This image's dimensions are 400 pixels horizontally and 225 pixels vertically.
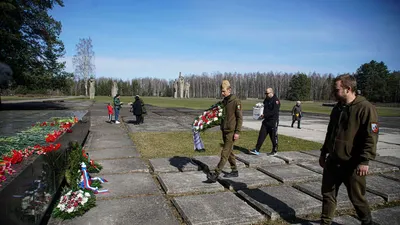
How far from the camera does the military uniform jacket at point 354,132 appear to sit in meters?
2.76

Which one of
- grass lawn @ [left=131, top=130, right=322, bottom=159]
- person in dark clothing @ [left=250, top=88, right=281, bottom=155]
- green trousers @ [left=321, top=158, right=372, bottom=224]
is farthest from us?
grass lawn @ [left=131, top=130, right=322, bottom=159]

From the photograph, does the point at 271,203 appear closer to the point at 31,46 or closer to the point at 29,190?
the point at 29,190

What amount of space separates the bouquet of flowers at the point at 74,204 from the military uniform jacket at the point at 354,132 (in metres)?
3.30

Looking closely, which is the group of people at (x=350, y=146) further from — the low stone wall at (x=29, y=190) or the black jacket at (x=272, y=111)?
the black jacket at (x=272, y=111)

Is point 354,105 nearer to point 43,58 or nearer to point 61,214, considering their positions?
point 61,214

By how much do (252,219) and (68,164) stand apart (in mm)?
3307

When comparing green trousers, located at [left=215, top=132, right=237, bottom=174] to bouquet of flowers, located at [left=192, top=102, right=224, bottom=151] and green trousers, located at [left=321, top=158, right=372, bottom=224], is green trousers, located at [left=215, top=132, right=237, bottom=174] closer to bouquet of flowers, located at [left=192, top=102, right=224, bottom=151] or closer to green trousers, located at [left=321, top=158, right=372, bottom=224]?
bouquet of flowers, located at [left=192, top=102, right=224, bottom=151]

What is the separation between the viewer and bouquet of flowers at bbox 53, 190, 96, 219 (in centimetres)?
342

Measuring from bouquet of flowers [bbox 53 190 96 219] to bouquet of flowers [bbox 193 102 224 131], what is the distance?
251 cm

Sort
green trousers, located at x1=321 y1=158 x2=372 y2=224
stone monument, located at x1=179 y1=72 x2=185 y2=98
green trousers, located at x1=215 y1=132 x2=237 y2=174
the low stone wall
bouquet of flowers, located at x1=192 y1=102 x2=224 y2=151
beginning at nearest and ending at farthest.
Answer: the low stone wall → green trousers, located at x1=321 y1=158 x2=372 y2=224 → green trousers, located at x1=215 y1=132 x2=237 y2=174 → bouquet of flowers, located at x1=192 y1=102 x2=224 y2=151 → stone monument, located at x1=179 y1=72 x2=185 y2=98

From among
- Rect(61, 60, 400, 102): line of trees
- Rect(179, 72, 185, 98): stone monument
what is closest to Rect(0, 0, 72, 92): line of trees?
Rect(61, 60, 400, 102): line of trees

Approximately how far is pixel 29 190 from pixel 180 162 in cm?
373

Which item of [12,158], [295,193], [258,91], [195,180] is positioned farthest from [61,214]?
[258,91]

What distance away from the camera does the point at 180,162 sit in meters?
6.29
